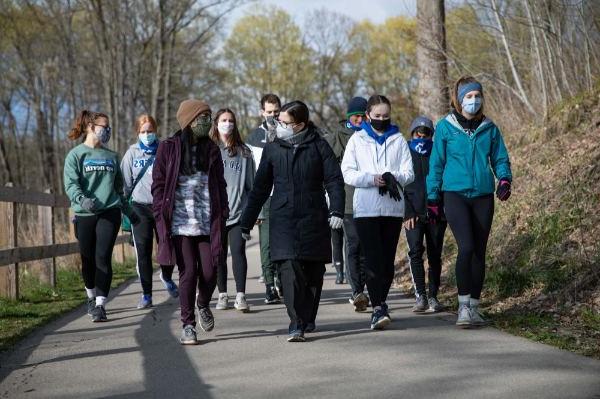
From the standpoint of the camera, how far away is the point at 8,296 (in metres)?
10.5

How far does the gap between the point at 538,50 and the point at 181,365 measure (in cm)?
946

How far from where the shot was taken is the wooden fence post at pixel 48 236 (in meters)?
12.3

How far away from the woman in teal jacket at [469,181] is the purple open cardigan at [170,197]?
70.7 inches

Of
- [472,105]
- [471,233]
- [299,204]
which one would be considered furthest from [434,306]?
[299,204]

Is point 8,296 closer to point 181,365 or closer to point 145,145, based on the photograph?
point 145,145

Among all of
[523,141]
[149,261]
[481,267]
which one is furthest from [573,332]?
[523,141]

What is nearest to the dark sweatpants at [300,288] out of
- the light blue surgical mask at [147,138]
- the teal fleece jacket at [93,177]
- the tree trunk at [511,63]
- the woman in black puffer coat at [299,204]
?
the woman in black puffer coat at [299,204]

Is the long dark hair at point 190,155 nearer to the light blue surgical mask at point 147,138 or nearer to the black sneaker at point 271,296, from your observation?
the light blue surgical mask at point 147,138

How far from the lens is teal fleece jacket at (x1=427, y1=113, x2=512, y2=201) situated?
7500 millimetres

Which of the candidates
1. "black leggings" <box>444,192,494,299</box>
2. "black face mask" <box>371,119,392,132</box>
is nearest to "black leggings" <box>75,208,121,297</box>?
"black face mask" <box>371,119,392,132</box>

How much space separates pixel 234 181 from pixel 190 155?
Result: 2.45 metres

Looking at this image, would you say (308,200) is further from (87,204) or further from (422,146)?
(87,204)

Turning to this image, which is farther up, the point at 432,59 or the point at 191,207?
the point at 432,59

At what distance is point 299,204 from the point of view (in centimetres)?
716
